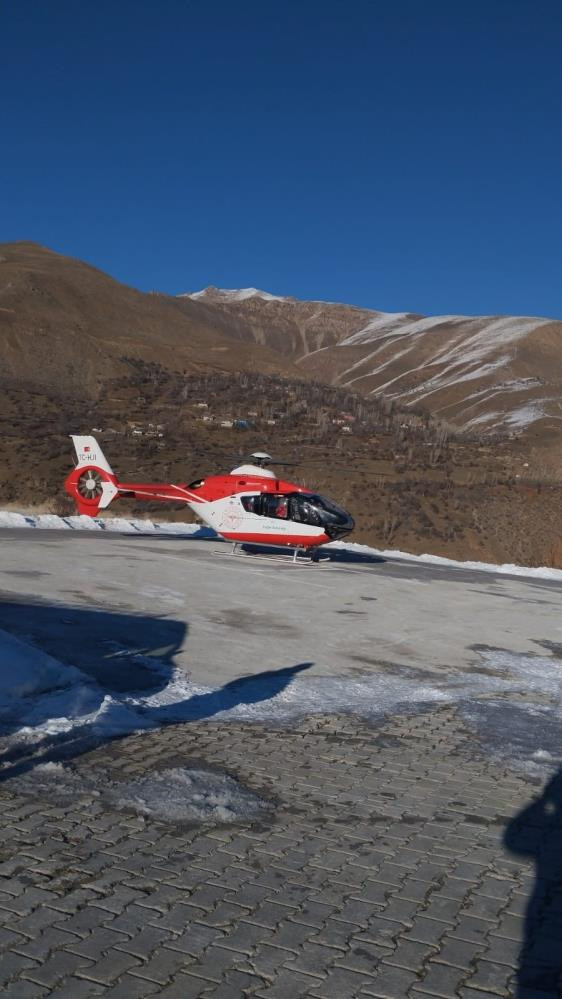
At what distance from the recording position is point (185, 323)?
10731cm

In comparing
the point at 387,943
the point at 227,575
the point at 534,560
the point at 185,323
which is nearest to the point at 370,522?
the point at 534,560

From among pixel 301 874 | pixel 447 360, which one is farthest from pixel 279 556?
pixel 447 360

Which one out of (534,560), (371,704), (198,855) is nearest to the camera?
(198,855)

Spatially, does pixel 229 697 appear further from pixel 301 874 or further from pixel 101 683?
pixel 301 874

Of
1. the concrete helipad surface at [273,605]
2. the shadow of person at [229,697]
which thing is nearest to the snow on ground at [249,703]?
the shadow of person at [229,697]

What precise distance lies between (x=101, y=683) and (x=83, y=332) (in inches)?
Result: 3061

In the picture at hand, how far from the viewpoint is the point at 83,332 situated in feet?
269

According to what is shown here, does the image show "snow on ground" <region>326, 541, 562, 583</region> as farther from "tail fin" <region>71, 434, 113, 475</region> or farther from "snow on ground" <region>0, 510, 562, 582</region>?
"tail fin" <region>71, 434, 113, 475</region>

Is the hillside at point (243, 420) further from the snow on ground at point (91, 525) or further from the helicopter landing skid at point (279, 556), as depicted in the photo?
the snow on ground at point (91, 525)

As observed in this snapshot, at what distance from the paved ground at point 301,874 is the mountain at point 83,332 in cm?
5971

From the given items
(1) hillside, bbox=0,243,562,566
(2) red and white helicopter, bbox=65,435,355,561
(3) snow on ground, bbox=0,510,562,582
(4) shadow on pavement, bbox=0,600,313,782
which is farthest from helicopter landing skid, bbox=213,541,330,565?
(4) shadow on pavement, bbox=0,600,313,782

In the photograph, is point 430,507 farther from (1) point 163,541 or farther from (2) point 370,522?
(1) point 163,541

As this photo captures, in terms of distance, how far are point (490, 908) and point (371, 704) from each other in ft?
14.7

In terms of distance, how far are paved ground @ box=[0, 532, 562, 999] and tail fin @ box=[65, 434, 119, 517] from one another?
1510 cm
